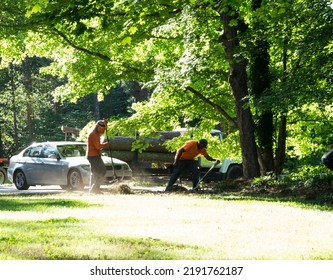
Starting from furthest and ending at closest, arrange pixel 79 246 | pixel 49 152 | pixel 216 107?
pixel 49 152 < pixel 216 107 < pixel 79 246

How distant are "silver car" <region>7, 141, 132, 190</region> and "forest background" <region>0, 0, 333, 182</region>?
59.5 inches

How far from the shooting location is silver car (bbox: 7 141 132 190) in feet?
65.5

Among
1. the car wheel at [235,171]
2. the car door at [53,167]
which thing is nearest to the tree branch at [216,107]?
the car wheel at [235,171]

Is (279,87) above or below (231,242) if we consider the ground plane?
above

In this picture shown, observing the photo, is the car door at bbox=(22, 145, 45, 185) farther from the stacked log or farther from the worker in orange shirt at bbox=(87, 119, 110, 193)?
the stacked log

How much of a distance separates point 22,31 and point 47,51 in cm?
382

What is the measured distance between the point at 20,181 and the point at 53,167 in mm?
1983

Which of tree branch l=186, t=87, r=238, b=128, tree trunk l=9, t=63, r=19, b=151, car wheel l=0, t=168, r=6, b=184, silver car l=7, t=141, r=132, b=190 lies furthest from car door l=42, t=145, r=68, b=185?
tree trunk l=9, t=63, r=19, b=151

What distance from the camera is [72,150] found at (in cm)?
2119

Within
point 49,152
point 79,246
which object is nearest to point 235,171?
point 49,152

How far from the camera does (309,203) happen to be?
531 inches

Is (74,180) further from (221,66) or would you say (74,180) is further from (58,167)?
(221,66)
